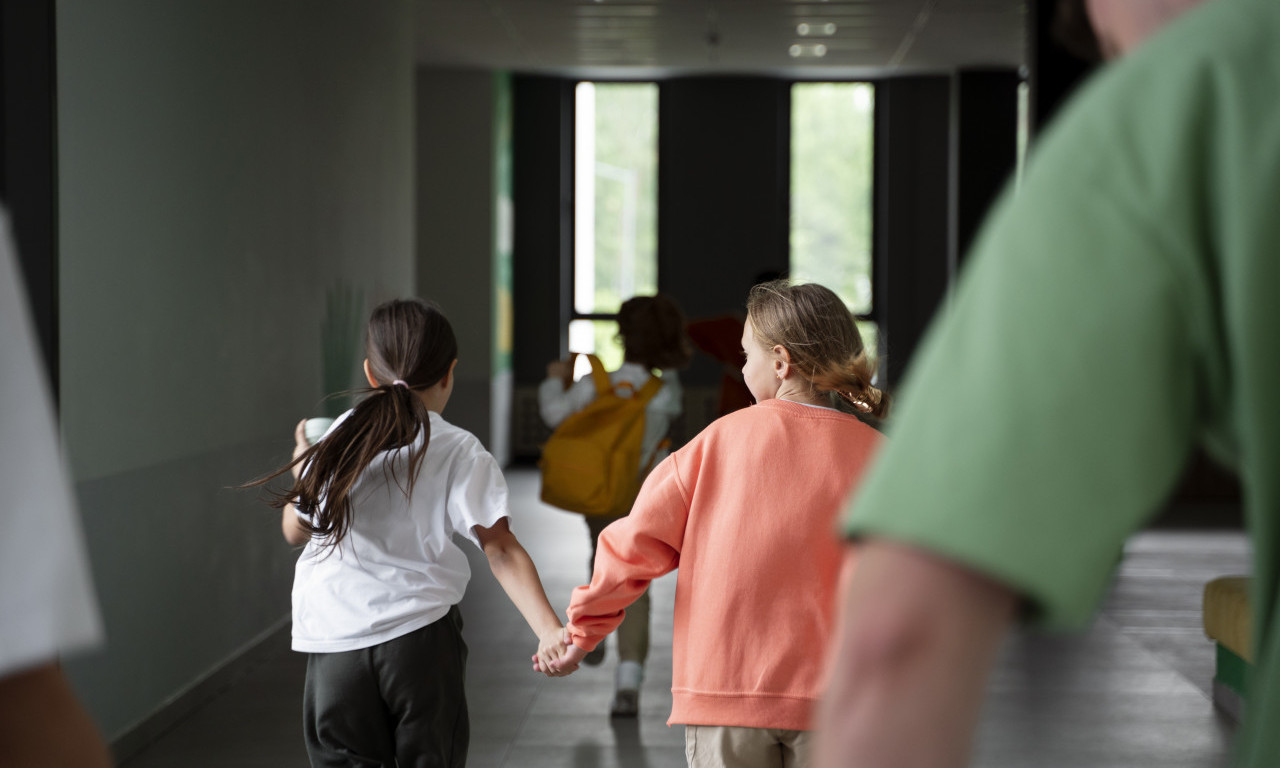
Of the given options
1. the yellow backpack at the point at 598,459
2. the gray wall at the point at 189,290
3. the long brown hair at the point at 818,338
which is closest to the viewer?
the long brown hair at the point at 818,338

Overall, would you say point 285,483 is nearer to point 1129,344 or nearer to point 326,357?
point 326,357

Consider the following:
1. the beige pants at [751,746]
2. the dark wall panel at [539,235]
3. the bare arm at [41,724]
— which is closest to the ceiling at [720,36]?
the dark wall panel at [539,235]

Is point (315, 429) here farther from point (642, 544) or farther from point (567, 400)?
point (567, 400)

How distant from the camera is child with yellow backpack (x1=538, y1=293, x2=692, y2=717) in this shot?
178 inches

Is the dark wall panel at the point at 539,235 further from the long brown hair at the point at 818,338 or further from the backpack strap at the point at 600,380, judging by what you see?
the long brown hair at the point at 818,338

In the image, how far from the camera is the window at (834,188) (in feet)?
44.3

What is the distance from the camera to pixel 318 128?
596cm

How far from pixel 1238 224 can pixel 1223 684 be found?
491cm

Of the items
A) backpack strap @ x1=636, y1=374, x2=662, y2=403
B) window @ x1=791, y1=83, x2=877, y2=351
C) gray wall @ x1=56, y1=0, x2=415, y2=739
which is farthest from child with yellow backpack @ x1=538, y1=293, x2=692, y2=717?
window @ x1=791, y1=83, x2=877, y2=351

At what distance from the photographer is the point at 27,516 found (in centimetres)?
80

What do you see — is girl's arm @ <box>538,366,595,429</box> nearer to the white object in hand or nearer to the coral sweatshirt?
the white object in hand

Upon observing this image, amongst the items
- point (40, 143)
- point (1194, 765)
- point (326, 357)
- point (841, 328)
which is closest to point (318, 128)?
point (326, 357)

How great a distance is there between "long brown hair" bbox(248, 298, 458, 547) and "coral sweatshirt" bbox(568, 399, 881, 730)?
1.69 ft

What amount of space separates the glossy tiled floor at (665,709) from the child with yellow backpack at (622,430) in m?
0.31
